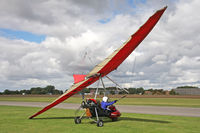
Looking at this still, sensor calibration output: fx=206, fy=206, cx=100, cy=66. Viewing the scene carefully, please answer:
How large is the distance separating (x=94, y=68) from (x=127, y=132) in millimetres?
4817

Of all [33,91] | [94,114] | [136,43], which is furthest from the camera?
[33,91]

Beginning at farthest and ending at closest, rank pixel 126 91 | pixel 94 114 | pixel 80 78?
pixel 80 78
pixel 94 114
pixel 126 91

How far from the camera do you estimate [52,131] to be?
32.9 feet

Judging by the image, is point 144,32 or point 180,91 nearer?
point 144,32

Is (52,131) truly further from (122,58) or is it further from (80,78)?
(122,58)

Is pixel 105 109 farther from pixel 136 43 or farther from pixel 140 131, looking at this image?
pixel 136 43

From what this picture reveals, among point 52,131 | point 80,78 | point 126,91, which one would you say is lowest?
point 52,131

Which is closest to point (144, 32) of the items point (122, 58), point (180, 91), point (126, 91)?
point (122, 58)

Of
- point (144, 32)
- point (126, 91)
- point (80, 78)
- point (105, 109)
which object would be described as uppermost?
point (144, 32)

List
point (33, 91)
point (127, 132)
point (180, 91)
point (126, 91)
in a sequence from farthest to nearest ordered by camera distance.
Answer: point (33, 91) < point (180, 91) < point (126, 91) < point (127, 132)

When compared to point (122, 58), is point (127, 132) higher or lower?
lower

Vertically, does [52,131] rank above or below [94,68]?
below

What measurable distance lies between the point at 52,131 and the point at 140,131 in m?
4.28

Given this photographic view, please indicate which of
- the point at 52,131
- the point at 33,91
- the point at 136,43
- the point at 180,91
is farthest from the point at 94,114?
the point at 33,91
